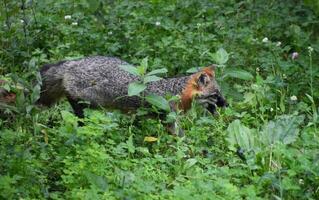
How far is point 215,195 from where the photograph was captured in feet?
16.3

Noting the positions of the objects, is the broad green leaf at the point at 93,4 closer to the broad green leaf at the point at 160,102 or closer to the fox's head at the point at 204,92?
the broad green leaf at the point at 160,102

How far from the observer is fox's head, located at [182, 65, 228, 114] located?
7047mm

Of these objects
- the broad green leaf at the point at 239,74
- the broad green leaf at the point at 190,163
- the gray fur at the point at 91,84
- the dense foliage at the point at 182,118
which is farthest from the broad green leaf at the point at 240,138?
the gray fur at the point at 91,84

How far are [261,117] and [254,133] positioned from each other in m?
0.56

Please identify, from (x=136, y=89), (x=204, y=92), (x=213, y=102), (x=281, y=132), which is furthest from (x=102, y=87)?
(x=281, y=132)

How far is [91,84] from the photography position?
23.1ft

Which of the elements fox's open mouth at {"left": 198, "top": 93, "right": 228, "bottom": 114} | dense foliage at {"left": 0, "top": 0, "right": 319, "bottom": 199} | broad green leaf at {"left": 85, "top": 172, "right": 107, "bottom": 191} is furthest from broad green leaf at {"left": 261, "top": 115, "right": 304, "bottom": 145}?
broad green leaf at {"left": 85, "top": 172, "right": 107, "bottom": 191}

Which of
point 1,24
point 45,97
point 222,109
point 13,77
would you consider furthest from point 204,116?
point 1,24

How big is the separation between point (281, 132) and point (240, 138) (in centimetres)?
34

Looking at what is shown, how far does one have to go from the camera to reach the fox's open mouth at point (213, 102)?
7.12 metres

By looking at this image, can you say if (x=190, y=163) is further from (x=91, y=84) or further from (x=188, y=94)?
(x=91, y=84)

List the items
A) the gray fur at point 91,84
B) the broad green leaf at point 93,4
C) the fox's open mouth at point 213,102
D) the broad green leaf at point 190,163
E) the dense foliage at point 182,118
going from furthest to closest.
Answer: the fox's open mouth at point 213,102 < the gray fur at point 91,84 < the broad green leaf at point 190,163 < the dense foliage at point 182,118 < the broad green leaf at point 93,4

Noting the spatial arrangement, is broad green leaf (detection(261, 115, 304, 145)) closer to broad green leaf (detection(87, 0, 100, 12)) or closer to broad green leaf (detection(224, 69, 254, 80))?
broad green leaf (detection(224, 69, 254, 80))

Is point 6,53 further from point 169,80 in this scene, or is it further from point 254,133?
point 254,133
